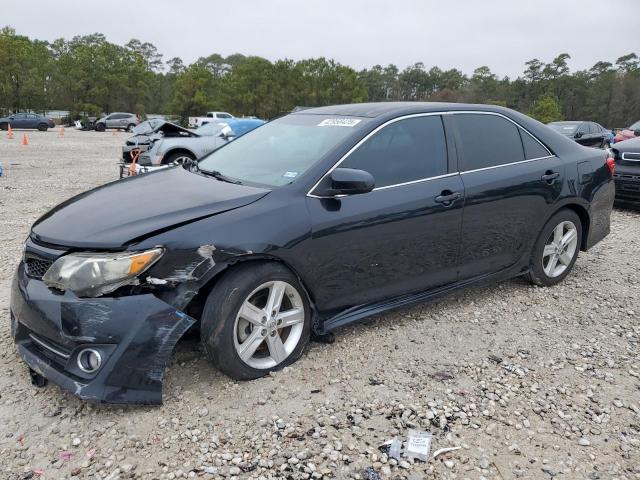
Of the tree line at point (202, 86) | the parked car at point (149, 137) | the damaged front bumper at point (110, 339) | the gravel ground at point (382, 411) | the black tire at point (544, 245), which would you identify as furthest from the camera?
the tree line at point (202, 86)

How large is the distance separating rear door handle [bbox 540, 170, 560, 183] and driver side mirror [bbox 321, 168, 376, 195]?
6.18 ft

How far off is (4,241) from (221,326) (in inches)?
177

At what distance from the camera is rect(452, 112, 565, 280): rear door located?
3814 mm

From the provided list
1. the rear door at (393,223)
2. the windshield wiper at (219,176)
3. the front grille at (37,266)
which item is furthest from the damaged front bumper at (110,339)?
the windshield wiper at (219,176)

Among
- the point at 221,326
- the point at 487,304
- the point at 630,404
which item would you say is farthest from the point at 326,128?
the point at 630,404

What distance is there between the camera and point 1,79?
52.7m

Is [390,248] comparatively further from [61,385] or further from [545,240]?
[61,385]

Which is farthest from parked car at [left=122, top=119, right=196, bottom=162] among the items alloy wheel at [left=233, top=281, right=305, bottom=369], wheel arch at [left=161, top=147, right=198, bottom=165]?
alloy wheel at [left=233, top=281, right=305, bottom=369]

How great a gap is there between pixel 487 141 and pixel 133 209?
2651 millimetres

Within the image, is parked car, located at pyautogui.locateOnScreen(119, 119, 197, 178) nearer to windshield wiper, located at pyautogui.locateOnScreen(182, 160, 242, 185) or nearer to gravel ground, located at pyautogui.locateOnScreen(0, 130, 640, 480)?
windshield wiper, located at pyautogui.locateOnScreen(182, 160, 242, 185)

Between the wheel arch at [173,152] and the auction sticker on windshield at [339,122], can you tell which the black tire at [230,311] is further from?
the wheel arch at [173,152]

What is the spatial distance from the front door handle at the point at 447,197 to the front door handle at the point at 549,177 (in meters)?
1.02

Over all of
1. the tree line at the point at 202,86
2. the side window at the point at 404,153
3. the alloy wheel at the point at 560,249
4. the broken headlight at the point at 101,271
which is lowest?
the alloy wheel at the point at 560,249

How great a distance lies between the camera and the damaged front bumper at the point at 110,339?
8.26 ft
